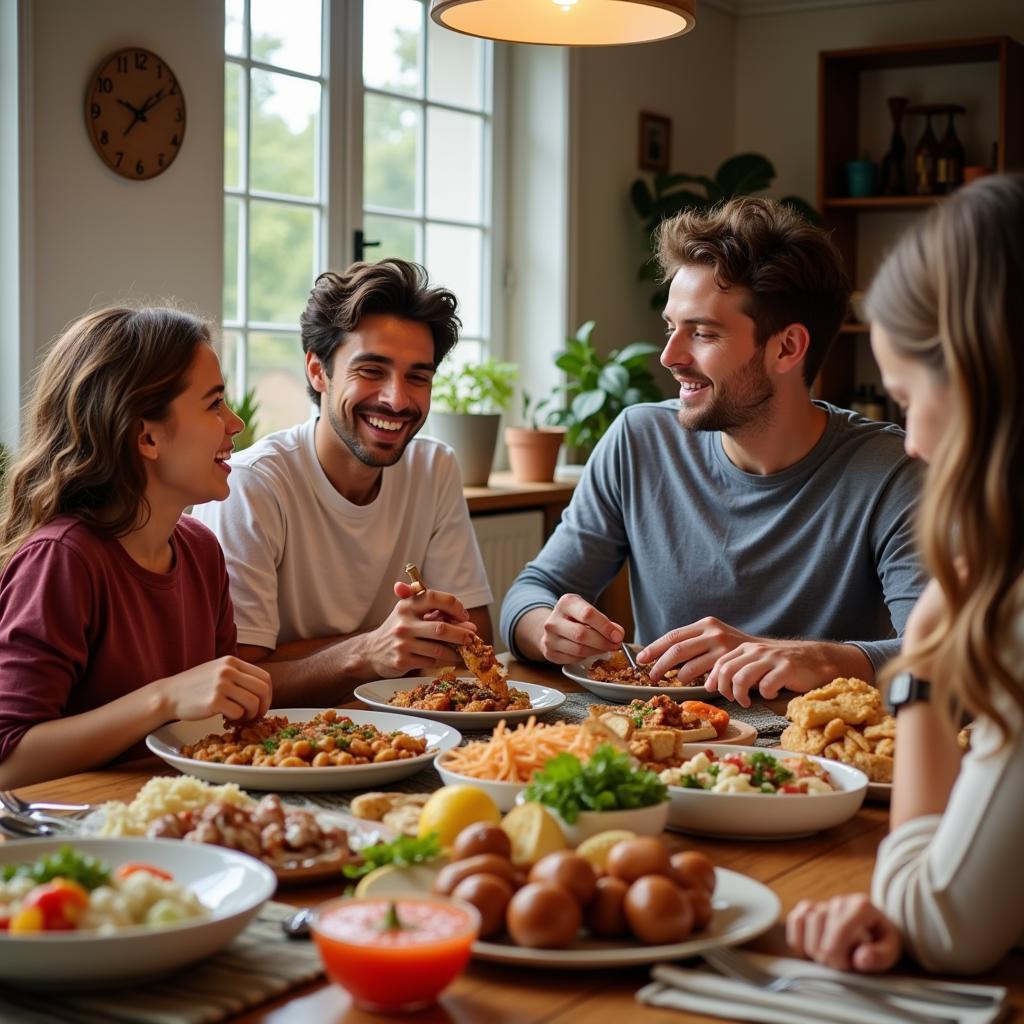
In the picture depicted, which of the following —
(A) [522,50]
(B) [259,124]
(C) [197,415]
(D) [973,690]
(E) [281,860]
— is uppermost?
(A) [522,50]

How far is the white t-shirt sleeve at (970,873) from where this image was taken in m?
1.04

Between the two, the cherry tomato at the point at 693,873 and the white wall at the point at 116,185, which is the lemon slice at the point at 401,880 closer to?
the cherry tomato at the point at 693,873

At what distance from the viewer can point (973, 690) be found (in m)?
1.03

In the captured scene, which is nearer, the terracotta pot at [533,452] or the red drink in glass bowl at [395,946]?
the red drink in glass bowl at [395,946]

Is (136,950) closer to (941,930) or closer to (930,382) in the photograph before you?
(941,930)

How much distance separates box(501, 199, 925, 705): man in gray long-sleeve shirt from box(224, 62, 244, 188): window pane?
1772 mm

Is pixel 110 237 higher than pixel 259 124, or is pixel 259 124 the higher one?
pixel 259 124

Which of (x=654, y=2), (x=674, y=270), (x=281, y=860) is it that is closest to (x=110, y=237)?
(x=674, y=270)

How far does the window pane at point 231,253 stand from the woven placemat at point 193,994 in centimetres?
318

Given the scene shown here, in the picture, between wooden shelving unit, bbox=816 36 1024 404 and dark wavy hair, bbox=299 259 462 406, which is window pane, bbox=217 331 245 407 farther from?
wooden shelving unit, bbox=816 36 1024 404

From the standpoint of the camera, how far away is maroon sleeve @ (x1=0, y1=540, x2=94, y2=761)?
1.77 m

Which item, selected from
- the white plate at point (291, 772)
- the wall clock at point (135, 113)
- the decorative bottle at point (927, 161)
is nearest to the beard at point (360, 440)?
the white plate at point (291, 772)

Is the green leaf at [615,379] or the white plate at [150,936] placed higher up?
the green leaf at [615,379]

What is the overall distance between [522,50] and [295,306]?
1474mm
